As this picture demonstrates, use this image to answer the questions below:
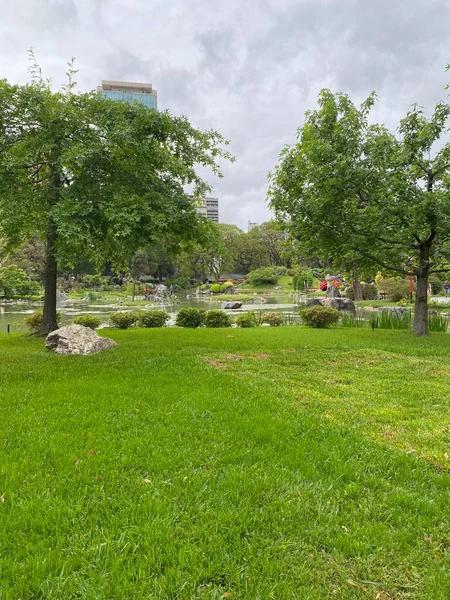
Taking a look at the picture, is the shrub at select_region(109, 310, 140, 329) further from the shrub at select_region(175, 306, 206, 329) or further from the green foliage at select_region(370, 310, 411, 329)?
the green foliage at select_region(370, 310, 411, 329)

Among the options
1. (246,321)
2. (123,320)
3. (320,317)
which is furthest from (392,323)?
(123,320)

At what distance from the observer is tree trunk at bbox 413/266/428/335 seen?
10.6m

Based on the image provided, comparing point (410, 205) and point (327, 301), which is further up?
point (410, 205)

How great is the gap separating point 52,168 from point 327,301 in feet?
56.5

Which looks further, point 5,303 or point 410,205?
point 5,303

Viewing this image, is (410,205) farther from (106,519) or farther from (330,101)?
(106,519)

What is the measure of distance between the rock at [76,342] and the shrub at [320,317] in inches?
304

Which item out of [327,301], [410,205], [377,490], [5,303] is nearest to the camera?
[377,490]

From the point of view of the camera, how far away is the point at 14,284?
107 feet

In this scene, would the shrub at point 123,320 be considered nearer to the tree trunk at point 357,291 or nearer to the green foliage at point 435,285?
the tree trunk at point 357,291

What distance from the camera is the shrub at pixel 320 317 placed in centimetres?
1382

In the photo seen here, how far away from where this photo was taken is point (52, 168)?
9.40m

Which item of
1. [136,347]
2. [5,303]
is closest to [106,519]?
[136,347]

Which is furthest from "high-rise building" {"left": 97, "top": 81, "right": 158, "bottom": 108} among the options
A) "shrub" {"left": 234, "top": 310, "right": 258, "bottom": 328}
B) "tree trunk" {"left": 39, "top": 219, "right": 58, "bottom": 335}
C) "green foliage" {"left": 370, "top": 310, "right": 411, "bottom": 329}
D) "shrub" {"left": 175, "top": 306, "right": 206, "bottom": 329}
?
"green foliage" {"left": 370, "top": 310, "right": 411, "bottom": 329}
